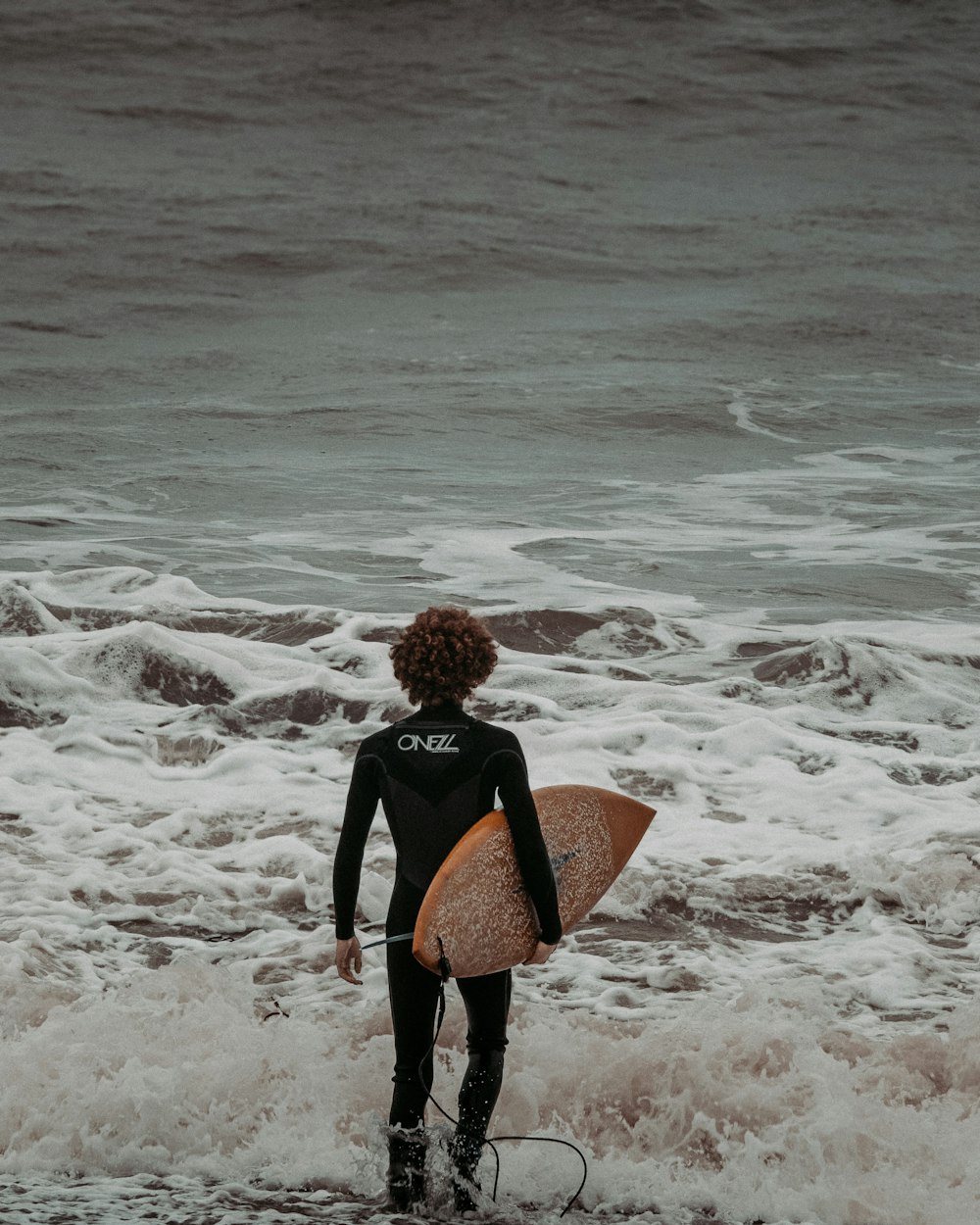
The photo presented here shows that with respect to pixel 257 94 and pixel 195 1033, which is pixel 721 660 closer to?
pixel 195 1033

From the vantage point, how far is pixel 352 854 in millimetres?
3818

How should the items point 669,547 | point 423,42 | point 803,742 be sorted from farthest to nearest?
point 423,42
point 669,547
point 803,742

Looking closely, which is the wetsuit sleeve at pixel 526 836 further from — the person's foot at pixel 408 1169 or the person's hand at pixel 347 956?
the person's foot at pixel 408 1169

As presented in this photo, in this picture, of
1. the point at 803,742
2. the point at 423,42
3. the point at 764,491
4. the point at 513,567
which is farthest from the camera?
the point at 423,42

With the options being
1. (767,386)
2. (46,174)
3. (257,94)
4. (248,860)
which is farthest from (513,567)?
(257,94)

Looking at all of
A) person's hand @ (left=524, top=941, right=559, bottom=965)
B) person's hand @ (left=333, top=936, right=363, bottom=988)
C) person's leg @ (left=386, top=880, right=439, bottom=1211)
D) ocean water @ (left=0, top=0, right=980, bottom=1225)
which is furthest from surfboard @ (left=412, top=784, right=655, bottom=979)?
ocean water @ (left=0, top=0, right=980, bottom=1225)

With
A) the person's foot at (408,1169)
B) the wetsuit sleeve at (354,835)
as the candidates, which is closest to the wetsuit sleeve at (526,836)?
the wetsuit sleeve at (354,835)

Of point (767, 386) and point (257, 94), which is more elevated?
point (257, 94)

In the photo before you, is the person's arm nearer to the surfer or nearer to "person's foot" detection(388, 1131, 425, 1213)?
the surfer

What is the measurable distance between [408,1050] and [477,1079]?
0.20 metres

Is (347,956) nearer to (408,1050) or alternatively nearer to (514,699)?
(408,1050)

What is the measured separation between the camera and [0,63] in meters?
53.8

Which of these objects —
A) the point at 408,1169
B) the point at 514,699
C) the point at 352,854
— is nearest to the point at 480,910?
the point at 352,854

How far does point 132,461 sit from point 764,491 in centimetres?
795
